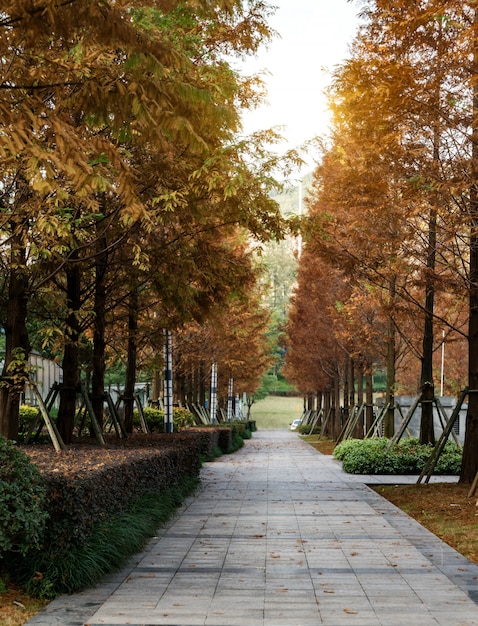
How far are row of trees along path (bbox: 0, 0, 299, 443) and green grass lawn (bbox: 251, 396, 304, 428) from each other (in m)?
84.4

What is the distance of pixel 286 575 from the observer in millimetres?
7660

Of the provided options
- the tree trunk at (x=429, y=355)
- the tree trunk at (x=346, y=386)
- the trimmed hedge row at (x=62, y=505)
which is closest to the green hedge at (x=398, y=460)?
the tree trunk at (x=429, y=355)

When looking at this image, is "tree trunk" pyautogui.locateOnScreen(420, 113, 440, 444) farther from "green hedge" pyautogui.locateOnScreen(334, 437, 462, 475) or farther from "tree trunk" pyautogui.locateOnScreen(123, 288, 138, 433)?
"tree trunk" pyautogui.locateOnScreen(123, 288, 138, 433)

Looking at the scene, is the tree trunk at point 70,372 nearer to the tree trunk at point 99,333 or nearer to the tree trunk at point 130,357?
the tree trunk at point 99,333

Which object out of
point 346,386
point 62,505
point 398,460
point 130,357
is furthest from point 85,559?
point 346,386

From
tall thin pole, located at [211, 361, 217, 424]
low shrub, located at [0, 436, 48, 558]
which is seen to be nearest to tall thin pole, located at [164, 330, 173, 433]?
low shrub, located at [0, 436, 48, 558]

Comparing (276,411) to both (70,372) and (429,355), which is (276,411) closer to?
(429,355)

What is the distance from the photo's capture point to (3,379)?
1192 cm

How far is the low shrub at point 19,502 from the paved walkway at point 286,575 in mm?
568

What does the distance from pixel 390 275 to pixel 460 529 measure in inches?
347

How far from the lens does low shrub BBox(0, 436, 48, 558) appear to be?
20.7 ft

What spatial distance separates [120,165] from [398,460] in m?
14.5

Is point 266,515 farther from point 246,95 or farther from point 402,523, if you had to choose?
A: point 246,95

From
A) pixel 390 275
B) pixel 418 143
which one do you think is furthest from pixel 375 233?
pixel 418 143
